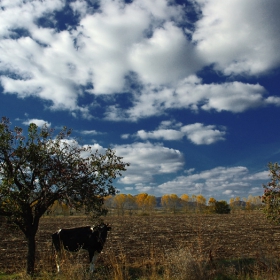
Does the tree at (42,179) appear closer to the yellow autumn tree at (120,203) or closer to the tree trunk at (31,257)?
the tree trunk at (31,257)

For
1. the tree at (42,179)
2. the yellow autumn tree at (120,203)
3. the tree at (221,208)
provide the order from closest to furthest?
the tree at (42,179), the tree at (221,208), the yellow autumn tree at (120,203)

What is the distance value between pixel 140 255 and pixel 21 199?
8565 millimetres

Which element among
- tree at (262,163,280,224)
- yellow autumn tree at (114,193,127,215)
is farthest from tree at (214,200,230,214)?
tree at (262,163,280,224)

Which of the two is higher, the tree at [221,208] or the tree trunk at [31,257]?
the tree trunk at [31,257]

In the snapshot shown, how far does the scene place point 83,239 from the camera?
1259 centimetres

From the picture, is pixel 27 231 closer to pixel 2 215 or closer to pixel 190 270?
pixel 2 215

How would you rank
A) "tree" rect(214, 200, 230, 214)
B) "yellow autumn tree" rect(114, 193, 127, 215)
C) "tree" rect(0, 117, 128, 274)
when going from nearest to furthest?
"tree" rect(0, 117, 128, 274)
"tree" rect(214, 200, 230, 214)
"yellow autumn tree" rect(114, 193, 127, 215)

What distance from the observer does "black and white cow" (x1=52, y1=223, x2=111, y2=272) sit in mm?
12484

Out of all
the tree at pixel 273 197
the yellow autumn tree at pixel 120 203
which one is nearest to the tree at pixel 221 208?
the yellow autumn tree at pixel 120 203

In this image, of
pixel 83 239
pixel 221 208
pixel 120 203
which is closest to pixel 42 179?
pixel 83 239

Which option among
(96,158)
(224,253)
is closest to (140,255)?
(224,253)

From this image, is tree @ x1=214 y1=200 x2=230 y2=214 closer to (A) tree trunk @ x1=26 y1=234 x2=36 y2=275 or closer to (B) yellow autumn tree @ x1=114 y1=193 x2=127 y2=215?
(B) yellow autumn tree @ x1=114 y1=193 x2=127 y2=215

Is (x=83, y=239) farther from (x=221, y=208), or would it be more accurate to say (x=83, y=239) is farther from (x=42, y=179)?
(x=221, y=208)

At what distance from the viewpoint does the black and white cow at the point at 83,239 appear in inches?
492
